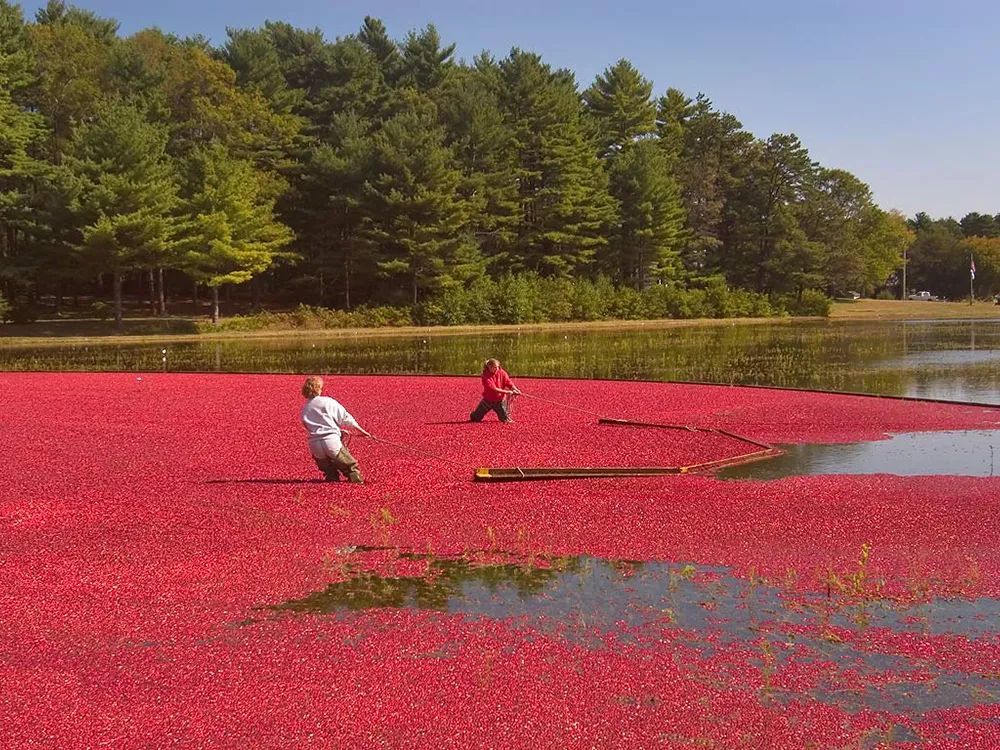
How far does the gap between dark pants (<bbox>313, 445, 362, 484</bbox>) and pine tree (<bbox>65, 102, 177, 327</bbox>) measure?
4229 centimetres

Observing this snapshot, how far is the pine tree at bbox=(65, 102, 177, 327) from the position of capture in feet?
165

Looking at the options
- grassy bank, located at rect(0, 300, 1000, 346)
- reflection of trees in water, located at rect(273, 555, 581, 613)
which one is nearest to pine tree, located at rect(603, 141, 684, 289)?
grassy bank, located at rect(0, 300, 1000, 346)

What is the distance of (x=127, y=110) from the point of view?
177 ft

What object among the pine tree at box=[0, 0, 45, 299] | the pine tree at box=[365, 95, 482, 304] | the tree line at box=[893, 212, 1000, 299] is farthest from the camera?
the tree line at box=[893, 212, 1000, 299]

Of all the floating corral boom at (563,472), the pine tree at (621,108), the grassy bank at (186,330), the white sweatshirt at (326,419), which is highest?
the pine tree at (621,108)

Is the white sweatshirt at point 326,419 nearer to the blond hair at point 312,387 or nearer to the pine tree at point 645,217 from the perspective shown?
the blond hair at point 312,387

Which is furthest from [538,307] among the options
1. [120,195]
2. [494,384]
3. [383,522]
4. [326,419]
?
[383,522]

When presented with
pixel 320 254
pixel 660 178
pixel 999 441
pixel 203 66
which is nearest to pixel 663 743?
pixel 999 441

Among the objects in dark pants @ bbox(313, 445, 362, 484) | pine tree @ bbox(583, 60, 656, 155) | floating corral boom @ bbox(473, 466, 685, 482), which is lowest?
floating corral boom @ bbox(473, 466, 685, 482)

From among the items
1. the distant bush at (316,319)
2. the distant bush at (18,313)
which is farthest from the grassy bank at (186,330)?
the distant bush at (316,319)

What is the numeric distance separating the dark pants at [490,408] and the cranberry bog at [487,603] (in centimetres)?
267

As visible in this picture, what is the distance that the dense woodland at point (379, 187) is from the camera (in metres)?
54.3

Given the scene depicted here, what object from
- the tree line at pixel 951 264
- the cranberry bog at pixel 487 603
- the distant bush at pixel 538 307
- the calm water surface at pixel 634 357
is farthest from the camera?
the tree line at pixel 951 264

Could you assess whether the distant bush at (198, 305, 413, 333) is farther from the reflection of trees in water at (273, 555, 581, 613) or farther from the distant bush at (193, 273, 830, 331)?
the reflection of trees in water at (273, 555, 581, 613)
